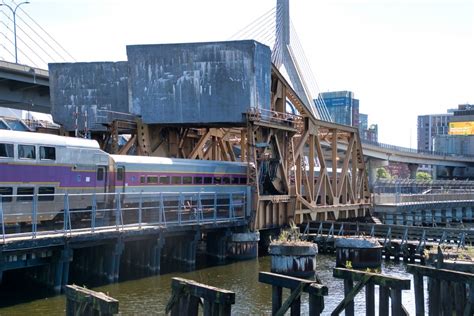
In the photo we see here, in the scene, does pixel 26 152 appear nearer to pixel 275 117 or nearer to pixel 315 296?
pixel 315 296

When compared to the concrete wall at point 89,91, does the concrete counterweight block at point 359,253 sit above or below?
below

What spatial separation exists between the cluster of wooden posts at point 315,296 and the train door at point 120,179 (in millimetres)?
16804

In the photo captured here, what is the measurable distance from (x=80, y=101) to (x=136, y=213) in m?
17.1

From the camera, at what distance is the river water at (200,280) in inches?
923

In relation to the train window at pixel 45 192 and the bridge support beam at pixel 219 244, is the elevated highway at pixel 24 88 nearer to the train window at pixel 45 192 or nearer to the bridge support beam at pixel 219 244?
the bridge support beam at pixel 219 244

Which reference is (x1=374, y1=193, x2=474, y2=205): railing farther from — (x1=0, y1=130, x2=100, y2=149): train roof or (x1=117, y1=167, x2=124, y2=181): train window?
(x1=0, y1=130, x2=100, y2=149): train roof

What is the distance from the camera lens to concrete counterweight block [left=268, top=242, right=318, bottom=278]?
95.2ft

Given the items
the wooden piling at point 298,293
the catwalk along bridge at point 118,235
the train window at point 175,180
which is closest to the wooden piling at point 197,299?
the wooden piling at point 298,293

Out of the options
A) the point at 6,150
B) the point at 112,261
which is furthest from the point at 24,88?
the point at 112,261

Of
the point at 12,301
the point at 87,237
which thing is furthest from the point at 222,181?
the point at 12,301

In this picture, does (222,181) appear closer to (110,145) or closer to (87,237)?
(110,145)

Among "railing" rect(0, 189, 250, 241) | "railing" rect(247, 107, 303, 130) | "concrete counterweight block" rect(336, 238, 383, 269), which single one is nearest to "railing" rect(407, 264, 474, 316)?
"railing" rect(0, 189, 250, 241)

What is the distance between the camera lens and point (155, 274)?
101 feet

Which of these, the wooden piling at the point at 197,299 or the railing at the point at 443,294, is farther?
the railing at the point at 443,294
